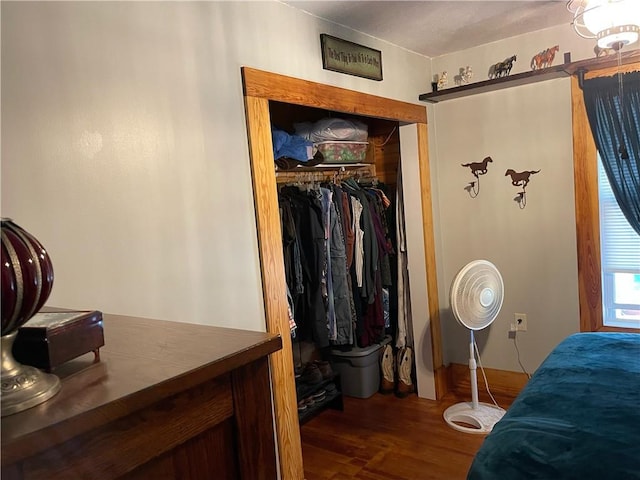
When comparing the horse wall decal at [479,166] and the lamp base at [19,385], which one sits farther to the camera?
the horse wall decal at [479,166]

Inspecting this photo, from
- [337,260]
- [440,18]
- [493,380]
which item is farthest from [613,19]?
[493,380]

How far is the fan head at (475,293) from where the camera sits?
10.2 ft

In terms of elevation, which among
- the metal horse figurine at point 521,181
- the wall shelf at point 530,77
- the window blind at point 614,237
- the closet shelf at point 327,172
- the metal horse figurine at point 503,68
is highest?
the metal horse figurine at point 503,68

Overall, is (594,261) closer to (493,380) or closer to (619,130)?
(619,130)

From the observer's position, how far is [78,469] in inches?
22.6

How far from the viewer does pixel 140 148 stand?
5.85 feet

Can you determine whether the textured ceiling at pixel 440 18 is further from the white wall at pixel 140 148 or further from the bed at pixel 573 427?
the bed at pixel 573 427

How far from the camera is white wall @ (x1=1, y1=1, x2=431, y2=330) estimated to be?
1488mm

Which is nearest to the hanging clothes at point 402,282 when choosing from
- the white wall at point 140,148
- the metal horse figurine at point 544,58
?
the metal horse figurine at point 544,58

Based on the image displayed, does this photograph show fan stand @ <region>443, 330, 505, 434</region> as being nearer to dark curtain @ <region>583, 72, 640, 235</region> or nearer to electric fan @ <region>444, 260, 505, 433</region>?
electric fan @ <region>444, 260, 505, 433</region>

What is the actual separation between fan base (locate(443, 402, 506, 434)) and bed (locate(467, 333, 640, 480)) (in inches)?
45.4

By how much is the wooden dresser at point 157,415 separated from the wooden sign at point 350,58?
2145 mm

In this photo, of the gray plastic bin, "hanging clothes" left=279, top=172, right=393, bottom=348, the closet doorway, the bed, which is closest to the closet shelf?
"hanging clothes" left=279, top=172, right=393, bottom=348

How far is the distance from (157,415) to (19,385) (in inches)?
6.6
